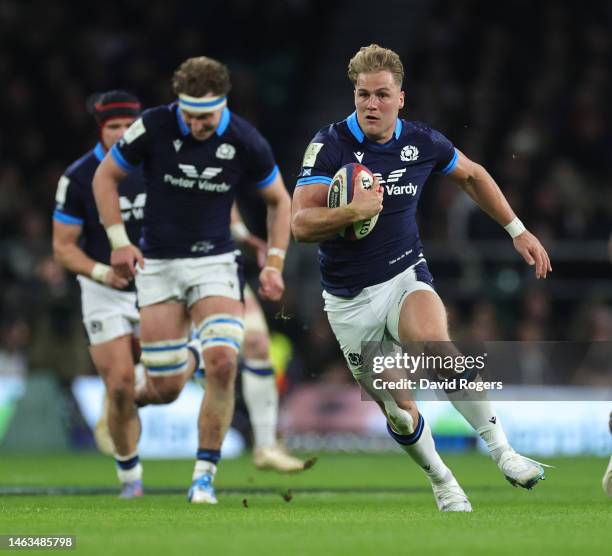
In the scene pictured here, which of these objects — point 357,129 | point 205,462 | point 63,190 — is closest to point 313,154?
point 357,129

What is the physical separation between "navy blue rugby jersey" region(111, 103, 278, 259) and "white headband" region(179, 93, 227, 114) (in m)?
0.20

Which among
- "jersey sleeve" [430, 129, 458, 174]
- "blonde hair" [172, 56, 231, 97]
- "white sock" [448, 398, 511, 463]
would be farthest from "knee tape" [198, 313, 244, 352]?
"white sock" [448, 398, 511, 463]

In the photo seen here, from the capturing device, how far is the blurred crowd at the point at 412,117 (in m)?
17.5

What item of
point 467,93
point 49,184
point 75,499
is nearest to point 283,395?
point 49,184

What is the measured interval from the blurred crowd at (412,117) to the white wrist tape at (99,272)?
605cm

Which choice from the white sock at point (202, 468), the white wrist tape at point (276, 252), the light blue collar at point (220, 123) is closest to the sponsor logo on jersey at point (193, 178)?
the light blue collar at point (220, 123)

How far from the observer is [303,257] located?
17828 mm

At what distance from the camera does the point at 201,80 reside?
948 centimetres

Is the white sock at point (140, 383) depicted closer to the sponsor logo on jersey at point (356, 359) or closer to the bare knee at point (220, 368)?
the bare knee at point (220, 368)

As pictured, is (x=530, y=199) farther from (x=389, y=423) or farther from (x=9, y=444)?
(x=389, y=423)

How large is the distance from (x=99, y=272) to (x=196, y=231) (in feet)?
3.22

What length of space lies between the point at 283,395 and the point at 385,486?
545 centimetres

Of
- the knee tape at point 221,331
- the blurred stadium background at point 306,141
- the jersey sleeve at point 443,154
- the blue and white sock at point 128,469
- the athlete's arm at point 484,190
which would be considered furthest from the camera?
the blurred stadium background at point 306,141

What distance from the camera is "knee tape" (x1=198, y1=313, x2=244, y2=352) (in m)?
9.60
